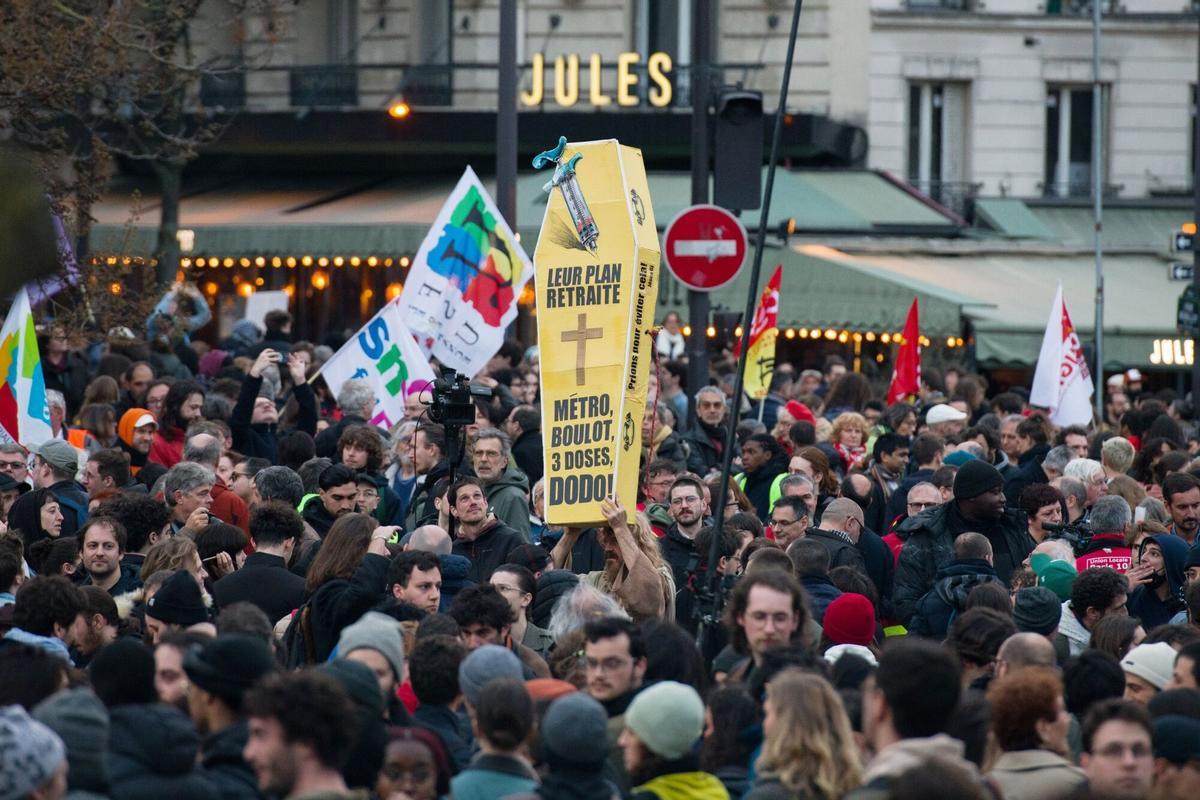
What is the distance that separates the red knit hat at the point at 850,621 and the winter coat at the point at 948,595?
88 centimetres

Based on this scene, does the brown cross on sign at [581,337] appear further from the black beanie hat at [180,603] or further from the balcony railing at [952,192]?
the balcony railing at [952,192]

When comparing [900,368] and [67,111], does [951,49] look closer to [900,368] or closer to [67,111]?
[900,368]

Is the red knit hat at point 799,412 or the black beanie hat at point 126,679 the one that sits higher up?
the red knit hat at point 799,412

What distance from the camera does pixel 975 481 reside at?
10469 millimetres

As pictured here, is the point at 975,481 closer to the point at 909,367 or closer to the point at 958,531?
the point at 958,531

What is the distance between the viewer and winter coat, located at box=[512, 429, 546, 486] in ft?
44.7

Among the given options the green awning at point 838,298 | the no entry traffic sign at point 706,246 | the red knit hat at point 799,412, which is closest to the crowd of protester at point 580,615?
the red knit hat at point 799,412

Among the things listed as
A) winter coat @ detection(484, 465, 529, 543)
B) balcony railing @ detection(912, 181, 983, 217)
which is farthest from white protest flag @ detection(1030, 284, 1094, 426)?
balcony railing @ detection(912, 181, 983, 217)

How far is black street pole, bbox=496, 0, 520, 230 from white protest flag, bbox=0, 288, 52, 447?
236 inches

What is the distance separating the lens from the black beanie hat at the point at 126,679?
6176mm

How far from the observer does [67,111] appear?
16.5m

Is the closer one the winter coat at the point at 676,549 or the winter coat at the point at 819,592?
the winter coat at the point at 819,592

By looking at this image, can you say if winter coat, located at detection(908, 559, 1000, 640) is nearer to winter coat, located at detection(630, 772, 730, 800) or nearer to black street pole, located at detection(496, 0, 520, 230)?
winter coat, located at detection(630, 772, 730, 800)

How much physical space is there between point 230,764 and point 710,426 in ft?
31.7
